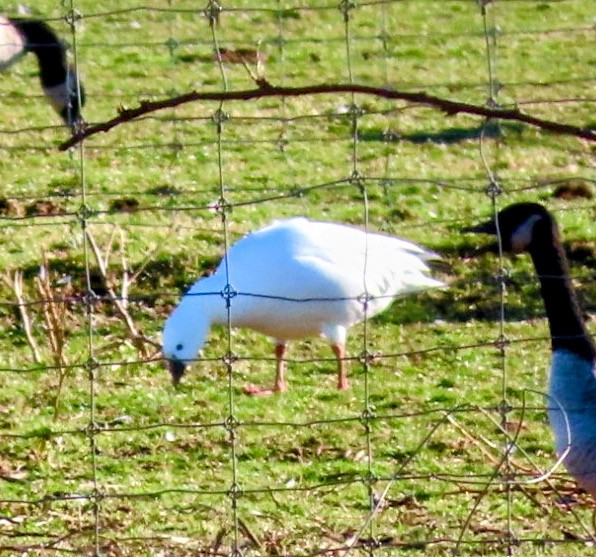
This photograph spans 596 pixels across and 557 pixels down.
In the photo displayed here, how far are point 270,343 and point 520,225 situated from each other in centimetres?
237

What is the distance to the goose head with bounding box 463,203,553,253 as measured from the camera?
4.81 metres

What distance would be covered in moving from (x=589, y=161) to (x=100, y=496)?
21.9 ft

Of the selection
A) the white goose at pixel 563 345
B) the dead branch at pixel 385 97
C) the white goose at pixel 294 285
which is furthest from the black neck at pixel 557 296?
the dead branch at pixel 385 97

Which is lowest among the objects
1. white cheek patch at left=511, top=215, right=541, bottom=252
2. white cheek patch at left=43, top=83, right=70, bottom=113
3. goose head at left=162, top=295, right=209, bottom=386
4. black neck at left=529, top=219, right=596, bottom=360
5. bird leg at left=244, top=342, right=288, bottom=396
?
bird leg at left=244, top=342, right=288, bottom=396

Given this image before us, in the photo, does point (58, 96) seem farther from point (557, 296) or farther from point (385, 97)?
point (385, 97)

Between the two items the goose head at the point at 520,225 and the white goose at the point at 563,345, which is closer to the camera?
the white goose at the point at 563,345

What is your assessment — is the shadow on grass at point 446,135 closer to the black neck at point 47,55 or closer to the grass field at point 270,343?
the grass field at point 270,343

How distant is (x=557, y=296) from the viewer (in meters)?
4.68

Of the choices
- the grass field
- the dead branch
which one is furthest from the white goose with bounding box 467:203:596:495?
the dead branch

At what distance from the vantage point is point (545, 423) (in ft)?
18.5

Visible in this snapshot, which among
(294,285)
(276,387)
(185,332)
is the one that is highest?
(294,285)

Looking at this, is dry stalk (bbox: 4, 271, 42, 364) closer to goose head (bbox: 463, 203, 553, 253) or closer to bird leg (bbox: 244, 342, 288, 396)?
bird leg (bbox: 244, 342, 288, 396)

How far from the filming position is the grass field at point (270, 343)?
4250mm

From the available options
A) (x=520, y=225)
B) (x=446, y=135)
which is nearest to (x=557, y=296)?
(x=520, y=225)
